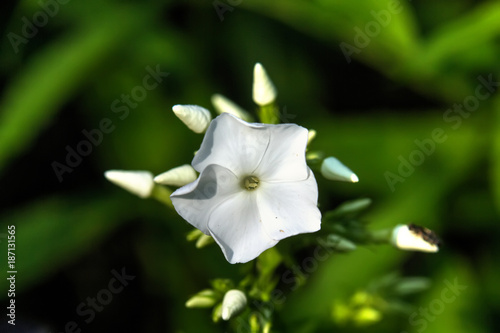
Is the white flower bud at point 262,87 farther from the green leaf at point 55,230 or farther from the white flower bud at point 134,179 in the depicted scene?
the green leaf at point 55,230

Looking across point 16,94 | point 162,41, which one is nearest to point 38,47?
point 16,94

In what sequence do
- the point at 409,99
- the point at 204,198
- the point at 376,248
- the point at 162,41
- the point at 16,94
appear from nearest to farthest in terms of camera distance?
the point at 204,198 → the point at 16,94 → the point at 376,248 → the point at 162,41 → the point at 409,99

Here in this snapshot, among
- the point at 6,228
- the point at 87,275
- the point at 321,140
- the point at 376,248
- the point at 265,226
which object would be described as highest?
the point at 265,226

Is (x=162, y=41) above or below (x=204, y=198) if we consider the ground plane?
below

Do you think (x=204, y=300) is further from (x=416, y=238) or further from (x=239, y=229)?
(x=416, y=238)

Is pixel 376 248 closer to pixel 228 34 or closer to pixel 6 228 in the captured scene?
pixel 228 34

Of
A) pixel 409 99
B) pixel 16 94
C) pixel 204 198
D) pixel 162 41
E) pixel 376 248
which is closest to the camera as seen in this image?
pixel 204 198

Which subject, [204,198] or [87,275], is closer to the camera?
[204,198]
